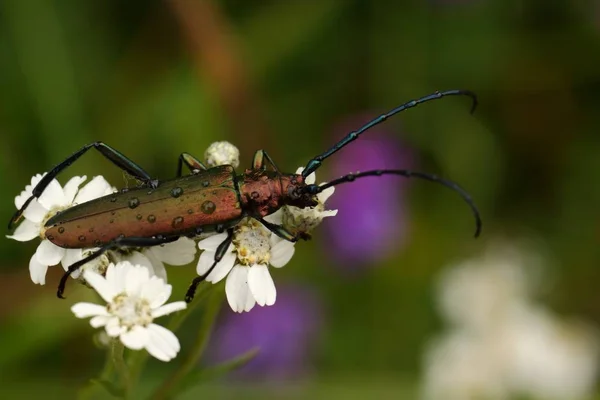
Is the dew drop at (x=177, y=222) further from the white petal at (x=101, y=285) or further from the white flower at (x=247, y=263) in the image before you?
the white petal at (x=101, y=285)

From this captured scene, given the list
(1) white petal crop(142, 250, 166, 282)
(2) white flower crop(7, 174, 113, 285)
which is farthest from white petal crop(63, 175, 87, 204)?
(1) white petal crop(142, 250, 166, 282)

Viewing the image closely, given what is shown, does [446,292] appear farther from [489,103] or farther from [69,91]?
[69,91]

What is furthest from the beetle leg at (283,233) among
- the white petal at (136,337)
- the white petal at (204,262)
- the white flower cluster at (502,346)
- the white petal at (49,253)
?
the white flower cluster at (502,346)

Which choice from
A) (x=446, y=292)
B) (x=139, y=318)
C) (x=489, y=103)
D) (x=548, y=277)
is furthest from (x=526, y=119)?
(x=139, y=318)

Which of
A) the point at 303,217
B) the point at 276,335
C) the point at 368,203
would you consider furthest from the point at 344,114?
the point at 303,217

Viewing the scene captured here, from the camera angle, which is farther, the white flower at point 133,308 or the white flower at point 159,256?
the white flower at point 159,256

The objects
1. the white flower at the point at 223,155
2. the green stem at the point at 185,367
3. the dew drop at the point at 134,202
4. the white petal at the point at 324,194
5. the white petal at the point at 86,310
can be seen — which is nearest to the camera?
the white petal at the point at 86,310
